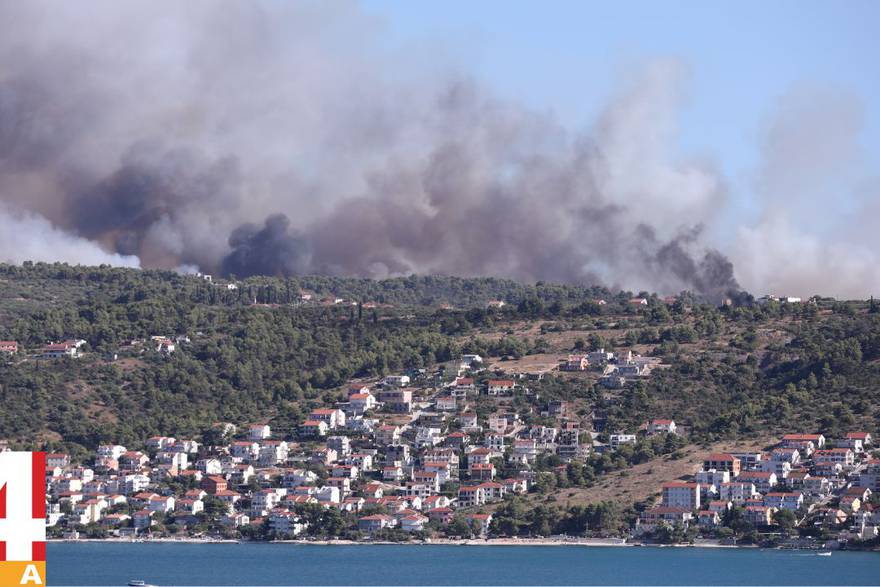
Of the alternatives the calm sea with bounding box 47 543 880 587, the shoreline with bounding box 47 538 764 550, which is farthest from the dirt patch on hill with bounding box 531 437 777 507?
the calm sea with bounding box 47 543 880 587

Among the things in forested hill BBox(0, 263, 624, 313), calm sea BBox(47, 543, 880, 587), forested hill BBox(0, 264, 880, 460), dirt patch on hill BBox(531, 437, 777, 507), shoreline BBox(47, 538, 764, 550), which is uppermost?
forested hill BBox(0, 263, 624, 313)

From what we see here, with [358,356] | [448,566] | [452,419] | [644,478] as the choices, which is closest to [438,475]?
[452,419]

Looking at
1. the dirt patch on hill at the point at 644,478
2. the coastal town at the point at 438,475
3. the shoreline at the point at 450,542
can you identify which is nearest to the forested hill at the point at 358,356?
the coastal town at the point at 438,475

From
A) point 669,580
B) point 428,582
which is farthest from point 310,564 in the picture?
point 669,580

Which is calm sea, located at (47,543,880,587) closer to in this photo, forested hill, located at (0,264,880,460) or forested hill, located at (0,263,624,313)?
forested hill, located at (0,264,880,460)

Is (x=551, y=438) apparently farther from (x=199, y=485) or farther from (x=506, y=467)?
(x=199, y=485)

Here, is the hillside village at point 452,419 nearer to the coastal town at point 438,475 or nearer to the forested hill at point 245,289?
the coastal town at point 438,475
